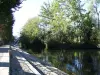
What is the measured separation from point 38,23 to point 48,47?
49.8ft

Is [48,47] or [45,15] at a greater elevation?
[45,15]

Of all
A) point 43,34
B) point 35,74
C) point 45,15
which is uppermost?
point 45,15

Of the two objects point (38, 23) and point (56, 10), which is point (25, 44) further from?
point (56, 10)

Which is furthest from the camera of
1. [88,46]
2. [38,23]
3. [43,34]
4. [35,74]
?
[38,23]

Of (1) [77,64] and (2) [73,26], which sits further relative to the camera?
(2) [73,26]

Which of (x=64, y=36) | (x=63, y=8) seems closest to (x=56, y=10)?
(x=63, y=8)

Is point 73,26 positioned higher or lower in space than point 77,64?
higher

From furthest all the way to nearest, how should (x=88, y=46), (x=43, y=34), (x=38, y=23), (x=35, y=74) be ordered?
(x=38, y=23) < (x=43, y=34) < (x=88, y=46) < (x=35, y=74)

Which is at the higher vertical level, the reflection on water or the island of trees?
the island of trees

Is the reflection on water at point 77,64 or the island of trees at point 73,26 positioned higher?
the island of trees at point 73,26

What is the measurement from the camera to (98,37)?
69.9m

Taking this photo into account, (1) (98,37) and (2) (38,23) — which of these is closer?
(1) (98,37)

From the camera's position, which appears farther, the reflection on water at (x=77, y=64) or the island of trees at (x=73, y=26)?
the island of trees at (x=73, y=26)

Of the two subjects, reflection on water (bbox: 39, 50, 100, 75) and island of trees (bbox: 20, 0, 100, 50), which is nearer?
reflection on water (bbox: 39, 50, 100, 75)
